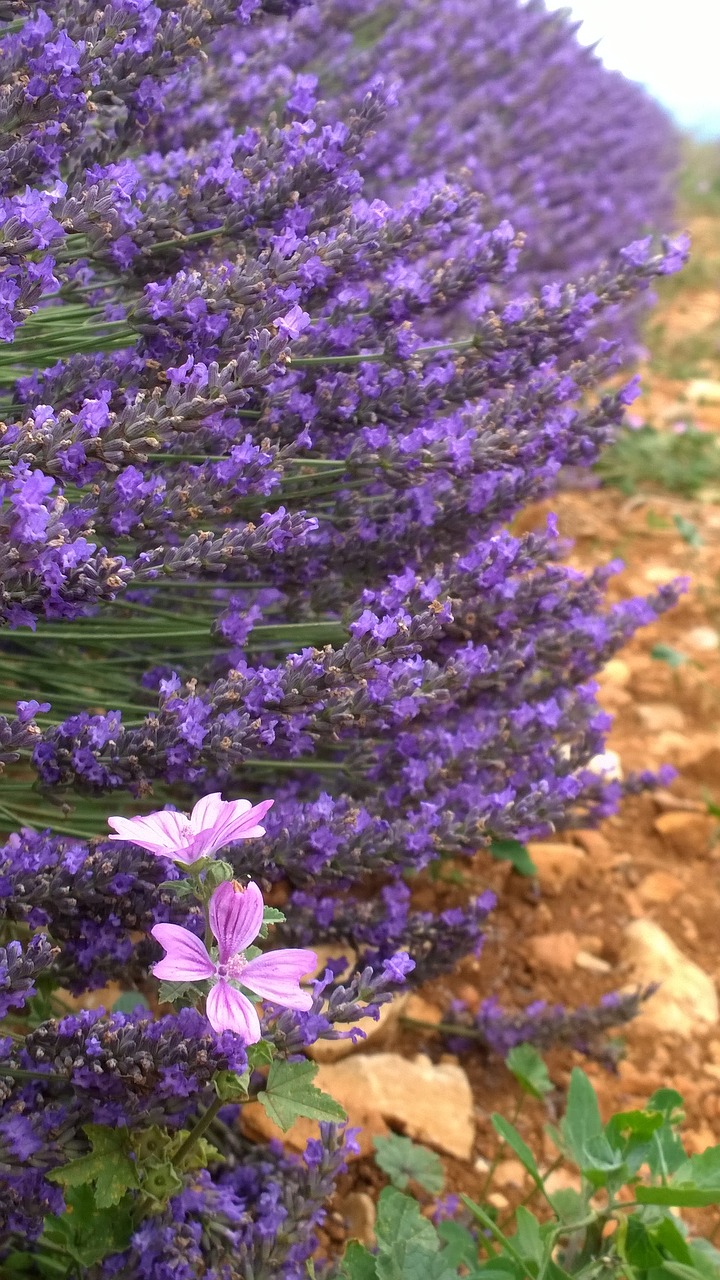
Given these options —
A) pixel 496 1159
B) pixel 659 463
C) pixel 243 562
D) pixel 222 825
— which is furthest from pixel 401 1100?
pixel 659 463

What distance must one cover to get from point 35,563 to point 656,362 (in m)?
4.56

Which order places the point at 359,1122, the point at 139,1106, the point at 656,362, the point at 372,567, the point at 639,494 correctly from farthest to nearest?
the point at 656,362, the point at 639,494, the point at 359,1122, the point at 372,567, the point at 139,1106

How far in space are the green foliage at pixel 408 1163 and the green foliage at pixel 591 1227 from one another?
0.10 metres

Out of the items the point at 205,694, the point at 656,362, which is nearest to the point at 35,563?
the point at 205,694

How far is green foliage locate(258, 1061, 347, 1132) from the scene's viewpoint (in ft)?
3.19

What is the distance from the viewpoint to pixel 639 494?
12.5ft

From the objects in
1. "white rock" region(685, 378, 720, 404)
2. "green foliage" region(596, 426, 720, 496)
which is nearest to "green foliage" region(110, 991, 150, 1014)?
"green foliage" region(596, 426, 720, 496)

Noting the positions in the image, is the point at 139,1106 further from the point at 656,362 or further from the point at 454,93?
the point at 656,362

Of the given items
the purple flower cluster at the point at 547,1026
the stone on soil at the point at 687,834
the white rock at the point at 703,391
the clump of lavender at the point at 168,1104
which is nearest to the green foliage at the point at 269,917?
the clump of lavender at the point at 168,1104

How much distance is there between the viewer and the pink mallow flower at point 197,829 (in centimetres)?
84

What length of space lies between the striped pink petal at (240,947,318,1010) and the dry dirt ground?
29.8 inches

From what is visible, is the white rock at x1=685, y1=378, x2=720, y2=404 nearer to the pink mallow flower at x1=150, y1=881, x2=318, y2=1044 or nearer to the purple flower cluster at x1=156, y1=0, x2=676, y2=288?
the purple flower cluster at x1=156, y1=0, x2=676, y2=288

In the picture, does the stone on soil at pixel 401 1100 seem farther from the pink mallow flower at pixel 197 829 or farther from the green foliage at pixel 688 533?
the green foliage at pixel 688 533

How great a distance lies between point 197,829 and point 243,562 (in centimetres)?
50
